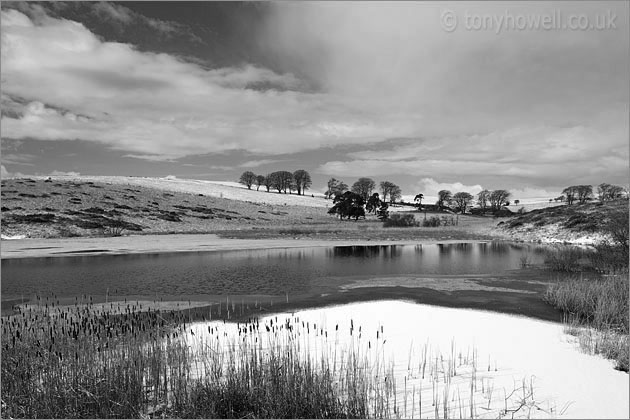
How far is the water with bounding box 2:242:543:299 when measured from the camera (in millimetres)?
20188

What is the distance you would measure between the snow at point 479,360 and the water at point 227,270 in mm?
7540

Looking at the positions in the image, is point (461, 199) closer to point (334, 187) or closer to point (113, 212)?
point (334, 187)

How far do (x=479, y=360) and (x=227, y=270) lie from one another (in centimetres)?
1856

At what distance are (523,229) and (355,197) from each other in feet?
203

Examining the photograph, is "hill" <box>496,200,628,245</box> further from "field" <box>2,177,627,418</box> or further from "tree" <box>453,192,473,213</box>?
"tree" <box>453,192,473,213</box>

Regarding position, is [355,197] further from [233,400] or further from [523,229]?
[233,400]

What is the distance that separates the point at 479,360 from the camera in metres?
9.63

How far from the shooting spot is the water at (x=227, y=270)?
2019cm

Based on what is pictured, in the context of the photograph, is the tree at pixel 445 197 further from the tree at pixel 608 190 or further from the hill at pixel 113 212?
the hill at pixel 113 212

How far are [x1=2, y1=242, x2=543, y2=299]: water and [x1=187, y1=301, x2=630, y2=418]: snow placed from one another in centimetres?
754

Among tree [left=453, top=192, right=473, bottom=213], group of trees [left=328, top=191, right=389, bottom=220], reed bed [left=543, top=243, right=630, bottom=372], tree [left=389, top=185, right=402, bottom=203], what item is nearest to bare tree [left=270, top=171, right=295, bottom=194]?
tree [left=389, top=185, right=402, bottom=203]

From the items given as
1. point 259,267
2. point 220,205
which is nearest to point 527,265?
point 259,267

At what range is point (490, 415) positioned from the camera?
7102 millimetres

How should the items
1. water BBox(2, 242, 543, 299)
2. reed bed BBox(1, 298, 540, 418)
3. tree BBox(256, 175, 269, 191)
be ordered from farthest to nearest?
tree BBox(256, 175, 269, 191) < water BBox(2, 242, 543, 299) < reed bed BBox(1, 298, 540, 418)
